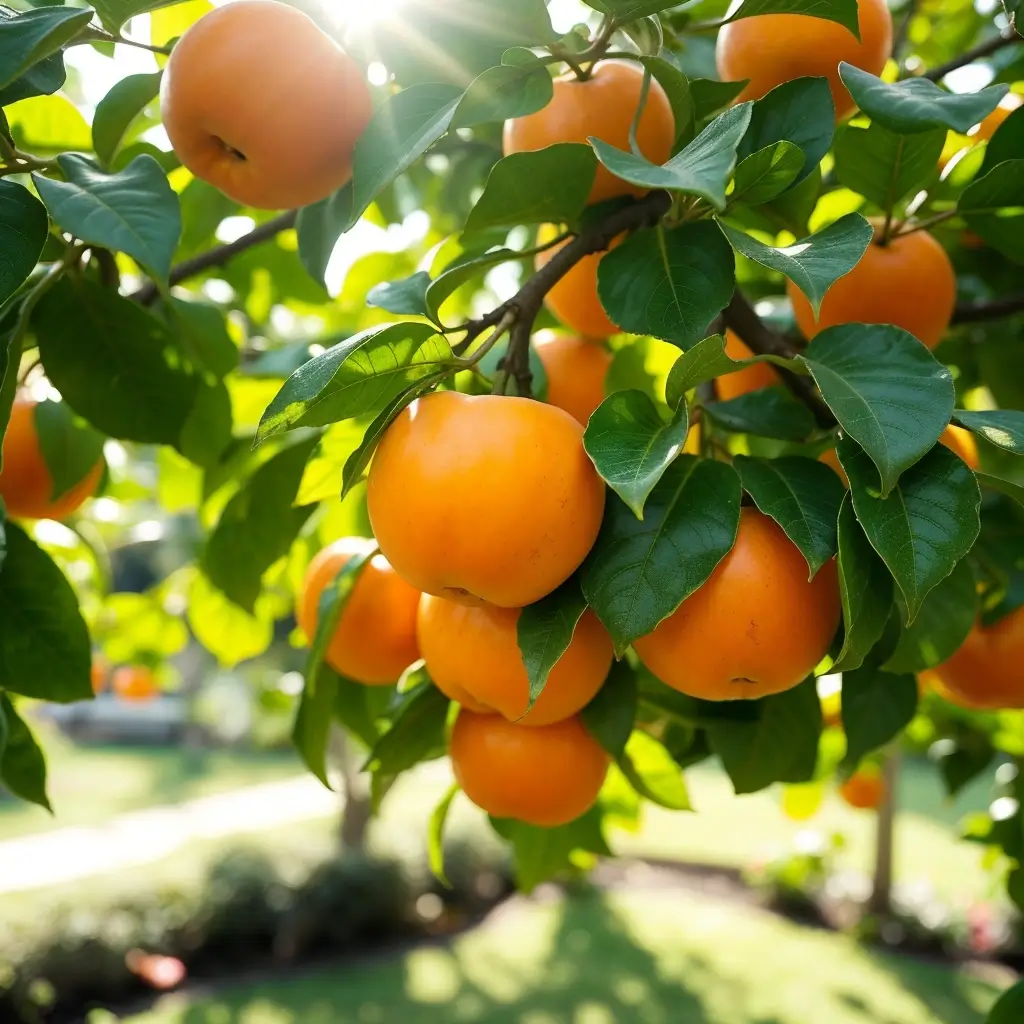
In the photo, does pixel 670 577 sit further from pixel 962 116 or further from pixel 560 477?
pixel 962 116

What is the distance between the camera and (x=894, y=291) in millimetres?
890

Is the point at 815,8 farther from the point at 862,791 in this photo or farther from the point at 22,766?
the point at 862,791

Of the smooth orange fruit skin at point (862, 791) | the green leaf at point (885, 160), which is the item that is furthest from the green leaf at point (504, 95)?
the smooth orange fruit skin at point (862, 791)

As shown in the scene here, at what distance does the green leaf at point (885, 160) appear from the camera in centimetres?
83

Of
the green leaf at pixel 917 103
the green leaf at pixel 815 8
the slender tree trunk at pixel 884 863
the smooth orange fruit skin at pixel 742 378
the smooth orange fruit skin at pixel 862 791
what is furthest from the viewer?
the slender tree trunk at pixel 884 863

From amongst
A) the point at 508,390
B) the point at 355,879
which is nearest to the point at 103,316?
the point at 508,390

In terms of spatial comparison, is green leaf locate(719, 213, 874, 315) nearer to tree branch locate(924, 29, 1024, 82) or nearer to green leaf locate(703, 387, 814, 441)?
green leaf locate(703, 387, 814, 441)

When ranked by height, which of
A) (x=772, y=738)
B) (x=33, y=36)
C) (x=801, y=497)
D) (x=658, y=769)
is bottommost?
(x=658, y=769)

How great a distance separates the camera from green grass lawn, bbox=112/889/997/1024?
4621 mm

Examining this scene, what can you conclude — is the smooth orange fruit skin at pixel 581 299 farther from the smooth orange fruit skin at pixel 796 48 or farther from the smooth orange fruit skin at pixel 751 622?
the smooth orange fruit skin at pixel 751 622

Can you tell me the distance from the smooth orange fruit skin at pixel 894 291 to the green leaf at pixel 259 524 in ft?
1.92

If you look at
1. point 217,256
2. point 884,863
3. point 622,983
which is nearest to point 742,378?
point 217,256

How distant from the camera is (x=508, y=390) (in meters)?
0.75

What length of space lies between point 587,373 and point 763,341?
0.20 m
